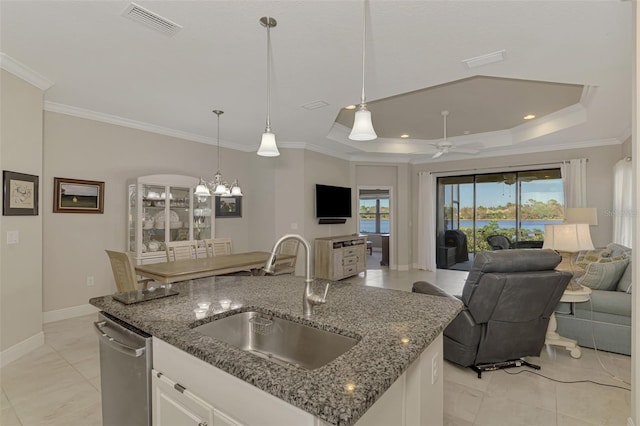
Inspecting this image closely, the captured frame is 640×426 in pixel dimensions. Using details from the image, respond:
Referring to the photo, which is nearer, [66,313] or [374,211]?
[66,313]

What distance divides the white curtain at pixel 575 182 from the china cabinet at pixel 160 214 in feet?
21.0

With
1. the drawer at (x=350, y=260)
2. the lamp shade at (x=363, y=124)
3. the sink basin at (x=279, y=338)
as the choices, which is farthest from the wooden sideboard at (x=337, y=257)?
the sink basin at (x=279, y=338)

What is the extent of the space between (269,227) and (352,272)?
1963mm

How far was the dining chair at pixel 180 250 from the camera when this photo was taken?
4.09 metres

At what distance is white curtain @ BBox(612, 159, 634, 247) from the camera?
4484 millimetres

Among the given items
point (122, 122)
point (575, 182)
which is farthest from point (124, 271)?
point (575, 182)

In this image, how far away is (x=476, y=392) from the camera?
2389 millimetres

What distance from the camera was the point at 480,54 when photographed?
8.63 ft

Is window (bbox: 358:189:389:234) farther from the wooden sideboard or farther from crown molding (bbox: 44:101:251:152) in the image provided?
crown molding (bbox: 44:101:251:152)

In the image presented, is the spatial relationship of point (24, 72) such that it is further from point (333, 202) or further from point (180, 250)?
point (333, 202)

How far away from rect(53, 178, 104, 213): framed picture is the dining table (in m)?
1.47

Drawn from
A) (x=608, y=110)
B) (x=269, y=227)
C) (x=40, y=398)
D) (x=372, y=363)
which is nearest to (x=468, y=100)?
(x=608, y=110)

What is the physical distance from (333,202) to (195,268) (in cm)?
364

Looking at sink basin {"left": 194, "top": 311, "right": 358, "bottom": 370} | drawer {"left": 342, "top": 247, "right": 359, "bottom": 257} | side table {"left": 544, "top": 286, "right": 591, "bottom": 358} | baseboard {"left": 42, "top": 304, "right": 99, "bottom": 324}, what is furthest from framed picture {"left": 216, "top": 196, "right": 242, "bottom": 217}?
side table {"left": 544, "top": 286, "right": 591, "bottom": 358}
